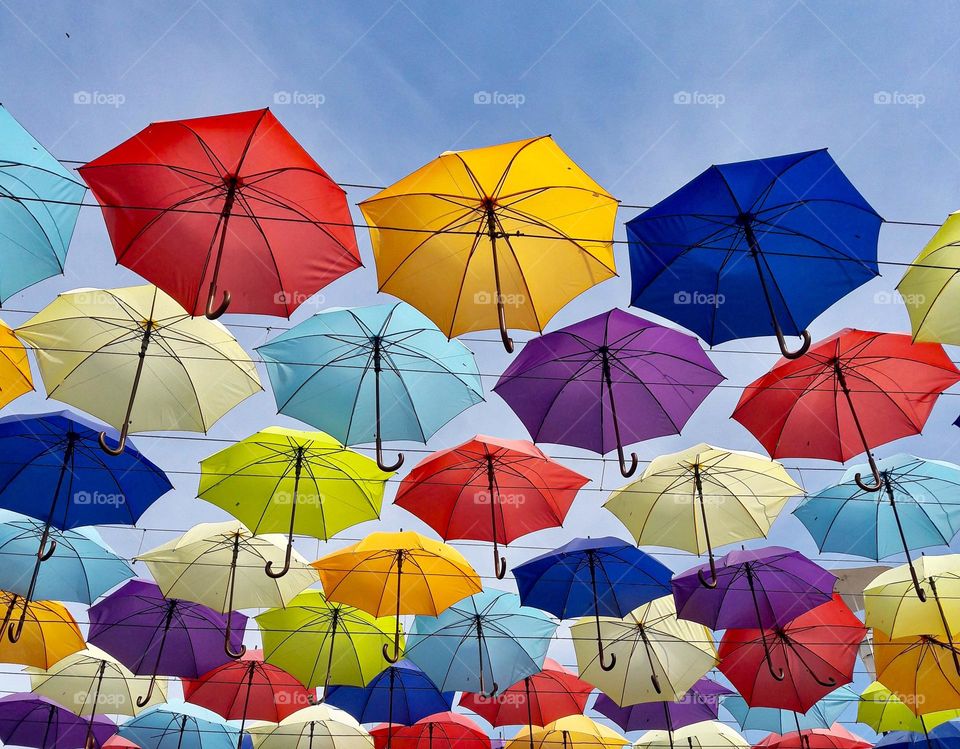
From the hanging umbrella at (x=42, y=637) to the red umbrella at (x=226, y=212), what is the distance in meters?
7.20

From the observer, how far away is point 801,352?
20.9 feet

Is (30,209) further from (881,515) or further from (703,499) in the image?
(881,515)

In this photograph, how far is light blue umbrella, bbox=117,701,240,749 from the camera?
12.3 metres

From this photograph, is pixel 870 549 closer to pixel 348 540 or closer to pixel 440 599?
pixel 440 599

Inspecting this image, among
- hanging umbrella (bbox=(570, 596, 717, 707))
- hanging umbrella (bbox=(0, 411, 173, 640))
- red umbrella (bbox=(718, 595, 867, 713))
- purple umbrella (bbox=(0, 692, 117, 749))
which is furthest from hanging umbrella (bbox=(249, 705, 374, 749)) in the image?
red umbrella (bbox=(718, 595, 867, 713))

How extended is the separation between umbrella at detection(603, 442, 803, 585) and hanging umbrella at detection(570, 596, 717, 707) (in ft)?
7.82

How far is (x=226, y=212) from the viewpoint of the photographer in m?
6.37

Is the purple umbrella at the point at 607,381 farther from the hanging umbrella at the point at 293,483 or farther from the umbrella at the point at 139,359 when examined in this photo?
the umbrella at the point at 139,359

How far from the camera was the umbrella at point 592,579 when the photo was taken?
1042cm

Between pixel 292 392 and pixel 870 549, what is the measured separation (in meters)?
8.05

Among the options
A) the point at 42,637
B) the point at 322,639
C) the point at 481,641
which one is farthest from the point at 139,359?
the point at 481,641

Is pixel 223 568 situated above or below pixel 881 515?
below

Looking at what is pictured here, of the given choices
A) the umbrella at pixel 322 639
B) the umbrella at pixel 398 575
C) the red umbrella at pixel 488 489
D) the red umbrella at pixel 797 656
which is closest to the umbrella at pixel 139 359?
the red umbrella at pixel 488 489

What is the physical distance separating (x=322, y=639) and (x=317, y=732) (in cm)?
134
